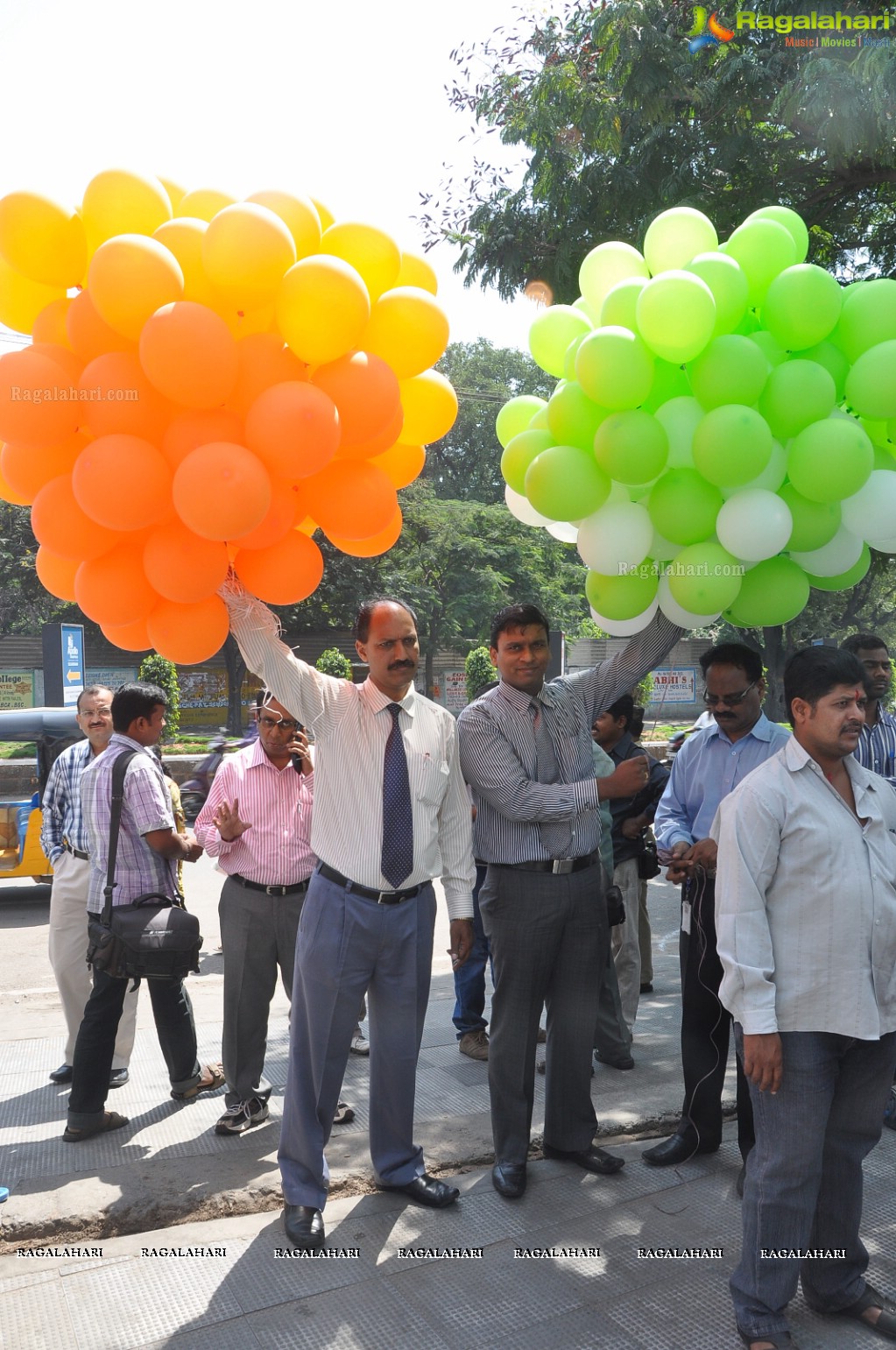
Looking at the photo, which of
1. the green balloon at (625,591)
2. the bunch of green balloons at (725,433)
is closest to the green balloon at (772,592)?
the bunch of green balloons at (725,433)

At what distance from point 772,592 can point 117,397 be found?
206 cm

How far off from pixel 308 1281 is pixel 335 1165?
32.0 inches

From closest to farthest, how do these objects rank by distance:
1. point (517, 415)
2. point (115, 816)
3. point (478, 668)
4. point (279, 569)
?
point (279, 569)
point (517, 415)
point (115, 816)
point (478, 668)

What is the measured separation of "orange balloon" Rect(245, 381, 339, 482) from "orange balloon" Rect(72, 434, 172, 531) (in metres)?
0.28

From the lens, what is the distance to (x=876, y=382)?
2973 millimetres

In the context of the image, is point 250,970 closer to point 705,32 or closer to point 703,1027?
point 703,1027

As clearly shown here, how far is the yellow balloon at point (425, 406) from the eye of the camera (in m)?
3.39

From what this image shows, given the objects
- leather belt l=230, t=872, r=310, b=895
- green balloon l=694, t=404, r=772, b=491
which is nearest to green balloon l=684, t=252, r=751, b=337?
green balloon l=694, t=404, r=772, b=491

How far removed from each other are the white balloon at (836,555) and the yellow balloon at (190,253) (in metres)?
2.00

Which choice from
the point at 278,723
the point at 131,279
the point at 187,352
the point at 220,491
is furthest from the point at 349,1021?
the point at 131,279

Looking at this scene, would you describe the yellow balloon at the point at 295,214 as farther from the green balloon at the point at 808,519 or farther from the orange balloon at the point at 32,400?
the green balloon at the point at 808,519

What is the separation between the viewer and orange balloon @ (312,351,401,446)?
2887mm

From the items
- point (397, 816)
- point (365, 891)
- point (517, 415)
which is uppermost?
point (517, 415)

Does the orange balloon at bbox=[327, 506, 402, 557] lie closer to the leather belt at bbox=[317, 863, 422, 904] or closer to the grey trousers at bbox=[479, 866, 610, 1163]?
the leather belt at bbox=[317, 863, 422, 904]
